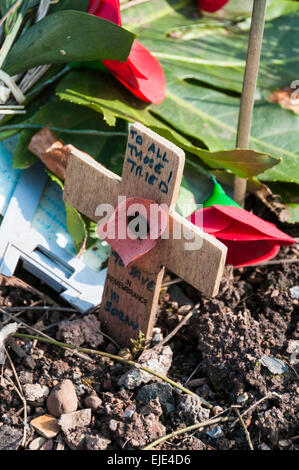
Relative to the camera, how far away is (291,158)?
1.34 metres

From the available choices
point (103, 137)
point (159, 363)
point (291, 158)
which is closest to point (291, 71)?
point (291, 158)

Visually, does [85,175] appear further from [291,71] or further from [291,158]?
[291,71]

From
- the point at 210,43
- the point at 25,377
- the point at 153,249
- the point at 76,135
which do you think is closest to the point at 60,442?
the point at 25,377

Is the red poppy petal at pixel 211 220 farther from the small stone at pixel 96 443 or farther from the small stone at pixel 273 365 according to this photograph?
the small stone at pixel 96 443

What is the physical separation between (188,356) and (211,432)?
0.62 feet

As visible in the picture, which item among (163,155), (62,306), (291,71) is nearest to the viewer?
(163,155)

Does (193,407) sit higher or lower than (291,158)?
lower

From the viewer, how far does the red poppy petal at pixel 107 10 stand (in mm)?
1195

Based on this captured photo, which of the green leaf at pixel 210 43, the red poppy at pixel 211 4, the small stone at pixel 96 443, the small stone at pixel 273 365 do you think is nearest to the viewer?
the small stone at pixel 96 443

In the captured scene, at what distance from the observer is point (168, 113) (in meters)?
1.37

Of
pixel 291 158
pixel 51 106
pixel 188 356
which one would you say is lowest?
pixel 188 356

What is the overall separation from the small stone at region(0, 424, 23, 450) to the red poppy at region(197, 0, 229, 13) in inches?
47.8

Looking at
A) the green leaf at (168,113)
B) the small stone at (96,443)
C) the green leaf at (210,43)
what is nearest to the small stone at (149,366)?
the small stone at (96,443)

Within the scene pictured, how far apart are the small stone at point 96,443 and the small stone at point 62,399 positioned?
0.07 metres
